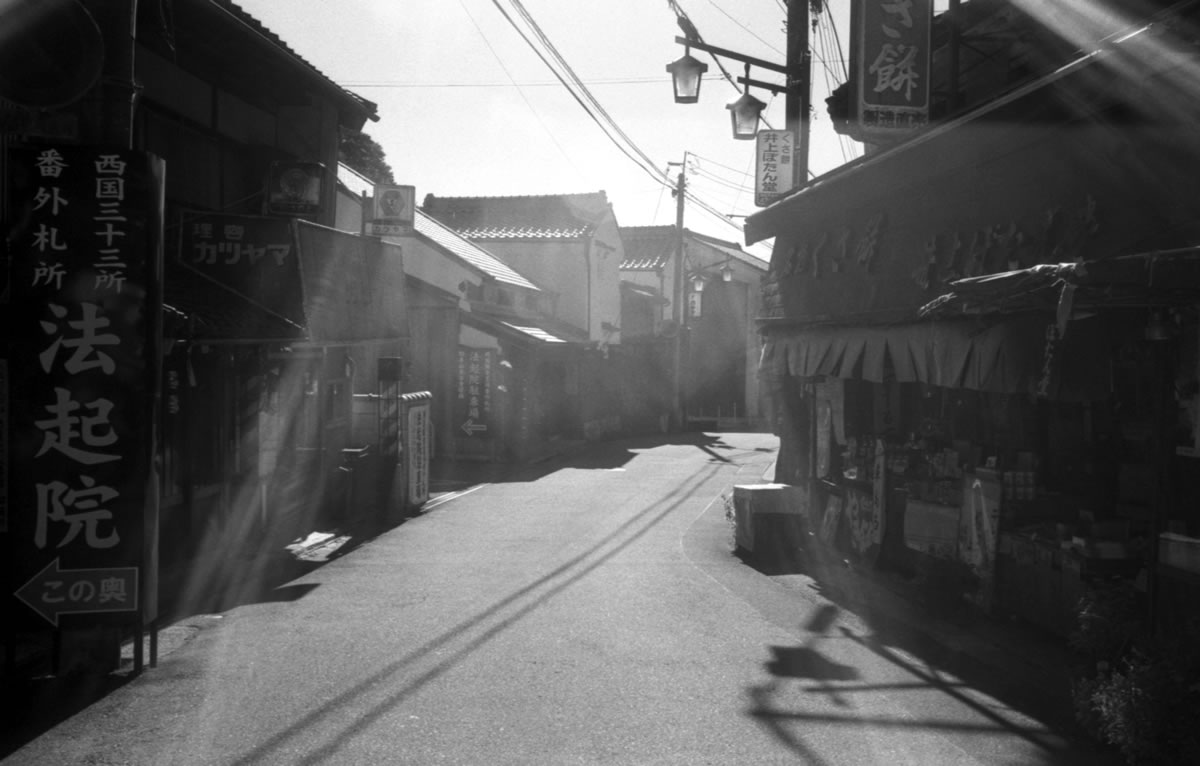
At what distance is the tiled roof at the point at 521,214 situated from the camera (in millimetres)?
43750

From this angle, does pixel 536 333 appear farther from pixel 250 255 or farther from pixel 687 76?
pixel 250 255

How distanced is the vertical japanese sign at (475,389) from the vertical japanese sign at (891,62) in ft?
55.6

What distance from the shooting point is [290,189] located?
1443cm

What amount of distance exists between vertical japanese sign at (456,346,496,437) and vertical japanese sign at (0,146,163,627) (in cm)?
1994

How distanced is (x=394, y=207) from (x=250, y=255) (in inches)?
276

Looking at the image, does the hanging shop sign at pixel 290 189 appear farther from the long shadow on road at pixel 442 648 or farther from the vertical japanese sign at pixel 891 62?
the vertical japanese sign at pixel 891 62

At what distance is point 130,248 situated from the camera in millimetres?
7645

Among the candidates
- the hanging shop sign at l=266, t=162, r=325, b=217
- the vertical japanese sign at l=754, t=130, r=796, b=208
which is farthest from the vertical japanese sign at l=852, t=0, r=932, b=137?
the hanging shop sign at l=266, t=162, r=325, b=217

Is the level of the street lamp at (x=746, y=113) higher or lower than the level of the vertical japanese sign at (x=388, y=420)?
higher

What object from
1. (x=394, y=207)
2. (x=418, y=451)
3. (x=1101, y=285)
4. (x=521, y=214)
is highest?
(x=521, y=214)

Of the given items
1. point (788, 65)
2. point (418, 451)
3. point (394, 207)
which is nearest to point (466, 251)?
point (394, 207)

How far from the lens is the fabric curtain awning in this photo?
8.61 m

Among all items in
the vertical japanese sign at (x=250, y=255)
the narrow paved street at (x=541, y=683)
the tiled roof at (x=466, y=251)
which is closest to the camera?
the narrow paved street at (x=541, y=683)

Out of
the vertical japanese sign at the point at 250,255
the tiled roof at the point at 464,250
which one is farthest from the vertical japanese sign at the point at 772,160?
the tiled roof at the point at 464,250
